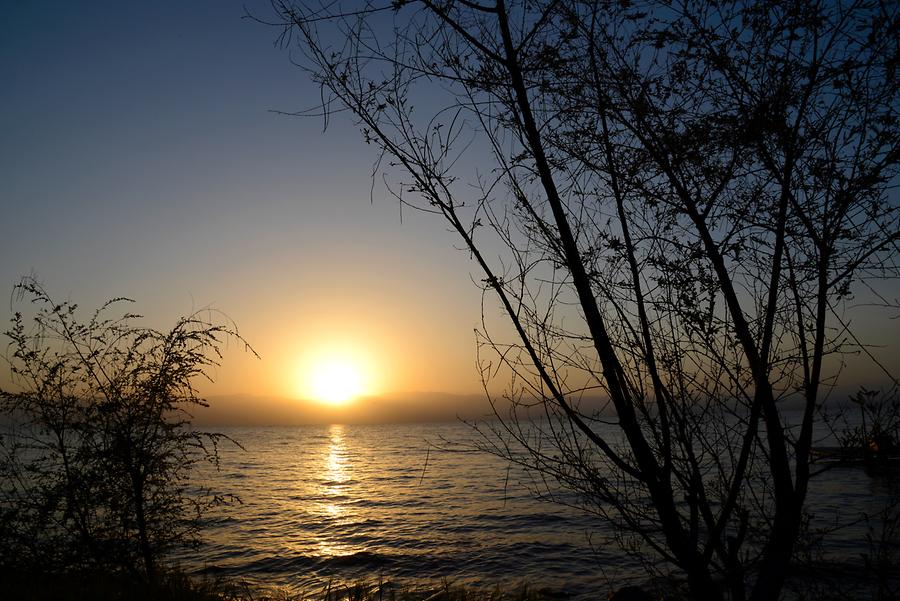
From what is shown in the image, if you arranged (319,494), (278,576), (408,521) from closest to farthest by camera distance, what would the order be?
1. (278,576)
2. (408,521)
3. (319,494)

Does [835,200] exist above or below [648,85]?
below

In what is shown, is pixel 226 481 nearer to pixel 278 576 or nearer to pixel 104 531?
pixel 278 576

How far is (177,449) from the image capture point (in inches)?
340

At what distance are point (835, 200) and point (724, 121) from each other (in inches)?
34.2

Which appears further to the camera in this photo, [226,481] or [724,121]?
[226,481]

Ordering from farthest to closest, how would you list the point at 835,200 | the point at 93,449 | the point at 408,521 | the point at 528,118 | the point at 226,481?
the point at 226,481
the point at 408,521
the point at 93,449
the point at 835,200
the point at 528,118

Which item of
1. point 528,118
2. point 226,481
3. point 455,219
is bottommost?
point 226,481

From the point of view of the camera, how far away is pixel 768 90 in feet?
11.0

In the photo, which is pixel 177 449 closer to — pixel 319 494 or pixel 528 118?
pixel 528 118

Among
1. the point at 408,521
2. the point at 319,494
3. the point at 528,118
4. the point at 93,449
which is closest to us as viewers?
the point at 528,118

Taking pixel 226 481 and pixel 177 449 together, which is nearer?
pixel 177 449

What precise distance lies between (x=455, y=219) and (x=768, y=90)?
229cm

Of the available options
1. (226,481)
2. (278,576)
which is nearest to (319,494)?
(226,481)

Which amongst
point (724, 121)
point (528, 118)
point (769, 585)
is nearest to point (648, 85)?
point (724, 121)
